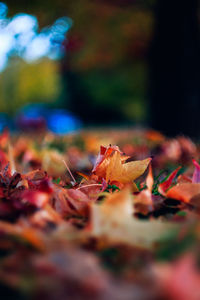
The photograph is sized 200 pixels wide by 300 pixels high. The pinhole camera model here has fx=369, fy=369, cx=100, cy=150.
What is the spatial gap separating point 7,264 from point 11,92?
828 inches

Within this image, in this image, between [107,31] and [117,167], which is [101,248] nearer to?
[117,167]

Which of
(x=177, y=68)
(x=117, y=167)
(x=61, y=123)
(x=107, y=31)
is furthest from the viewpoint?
(x=61, y=123)

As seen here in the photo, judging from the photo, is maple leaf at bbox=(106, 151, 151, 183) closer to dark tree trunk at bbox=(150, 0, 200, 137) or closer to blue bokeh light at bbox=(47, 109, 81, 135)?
dark tree trunk at bbox=(150, 0, 200, 137)

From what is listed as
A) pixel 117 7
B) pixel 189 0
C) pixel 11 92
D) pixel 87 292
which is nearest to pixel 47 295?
pixel 87 292

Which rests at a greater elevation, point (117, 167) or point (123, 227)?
point (123, 227)

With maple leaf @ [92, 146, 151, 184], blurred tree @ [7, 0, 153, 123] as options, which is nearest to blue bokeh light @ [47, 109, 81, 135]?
blurred tree @ [7, 0, 153, 123]

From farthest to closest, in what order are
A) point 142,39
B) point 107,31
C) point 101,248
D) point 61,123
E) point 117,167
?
1. point 61,123
2. point 142,39
3. point 107,31
4. point 117,167
5. point 101,248

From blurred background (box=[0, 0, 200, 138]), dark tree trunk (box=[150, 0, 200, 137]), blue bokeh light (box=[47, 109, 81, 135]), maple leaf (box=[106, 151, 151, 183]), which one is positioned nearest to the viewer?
maple leaf (box=[106, 151, 151, 183])

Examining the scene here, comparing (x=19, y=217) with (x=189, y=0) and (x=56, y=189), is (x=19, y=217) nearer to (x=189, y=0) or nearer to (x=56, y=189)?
(x=56, y=189)

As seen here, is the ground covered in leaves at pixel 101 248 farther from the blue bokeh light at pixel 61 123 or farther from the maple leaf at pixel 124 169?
the blue bokeh light at pixel 61 123

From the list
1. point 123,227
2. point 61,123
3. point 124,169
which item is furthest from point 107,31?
point 61,123

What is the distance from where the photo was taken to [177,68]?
5941mm

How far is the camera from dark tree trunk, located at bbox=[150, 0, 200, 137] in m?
5.81

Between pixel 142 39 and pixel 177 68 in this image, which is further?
pixel 142 39
